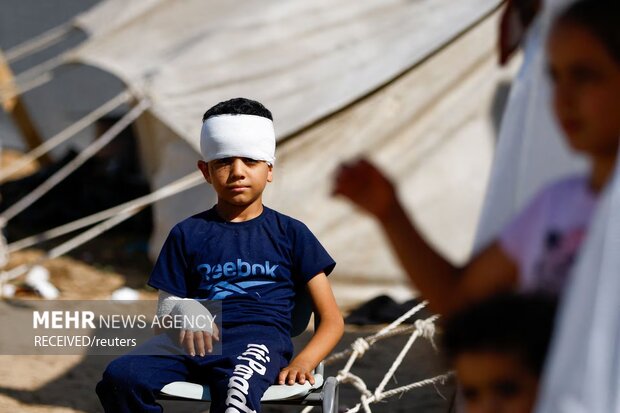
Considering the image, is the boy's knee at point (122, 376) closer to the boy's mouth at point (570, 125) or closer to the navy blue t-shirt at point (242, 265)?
the navy blue t-shirt at point (242, 265)

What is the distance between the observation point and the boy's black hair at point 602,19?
1014 mm

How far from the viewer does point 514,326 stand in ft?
3.43

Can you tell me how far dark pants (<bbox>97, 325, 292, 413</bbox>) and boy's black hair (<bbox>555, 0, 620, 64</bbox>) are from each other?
136 centimetres

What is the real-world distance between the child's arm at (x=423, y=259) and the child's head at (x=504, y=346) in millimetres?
18

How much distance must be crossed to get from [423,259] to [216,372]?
1.26m

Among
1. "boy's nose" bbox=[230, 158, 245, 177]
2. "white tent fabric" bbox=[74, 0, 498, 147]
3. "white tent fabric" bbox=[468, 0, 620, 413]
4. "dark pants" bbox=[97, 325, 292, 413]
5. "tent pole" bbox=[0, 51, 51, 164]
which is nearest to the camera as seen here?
"white tent fabric" bbox=[468, 0, 620, 413]

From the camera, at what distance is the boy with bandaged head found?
90.7 inches

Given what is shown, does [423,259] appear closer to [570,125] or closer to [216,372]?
[570,125]

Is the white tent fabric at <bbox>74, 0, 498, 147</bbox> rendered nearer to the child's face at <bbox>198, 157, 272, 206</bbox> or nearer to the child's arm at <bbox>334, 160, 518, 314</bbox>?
the child's face at <bbox>198, 157, 272, 206</bbox>

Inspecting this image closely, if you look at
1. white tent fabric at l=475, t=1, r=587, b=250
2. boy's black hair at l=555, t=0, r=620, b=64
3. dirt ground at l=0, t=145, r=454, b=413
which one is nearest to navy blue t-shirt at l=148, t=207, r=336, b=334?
dirt ground at l=0, t=145, r=454, b=413

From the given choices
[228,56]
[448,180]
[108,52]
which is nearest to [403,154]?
[448,180]

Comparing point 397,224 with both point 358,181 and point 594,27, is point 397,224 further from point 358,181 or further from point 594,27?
point 594,27

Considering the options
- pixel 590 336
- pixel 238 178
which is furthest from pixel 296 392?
pixel 590 336

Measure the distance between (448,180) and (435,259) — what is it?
3601mm
